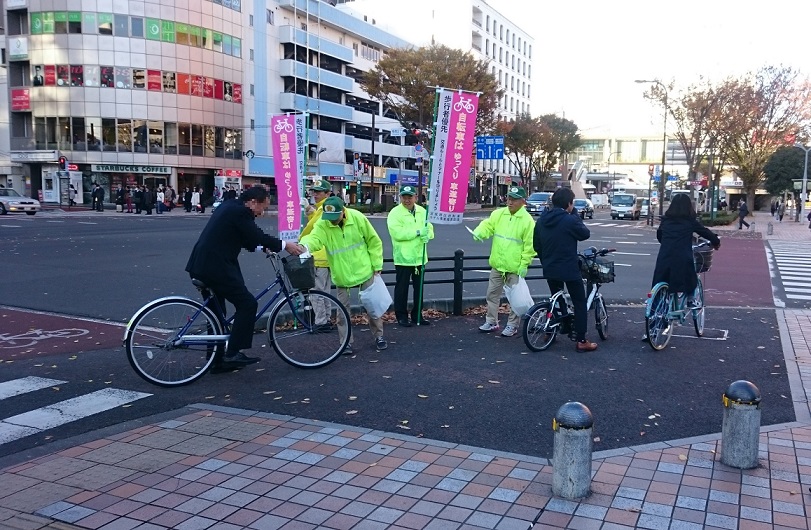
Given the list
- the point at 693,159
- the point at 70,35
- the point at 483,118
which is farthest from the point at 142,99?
the point at 693,159

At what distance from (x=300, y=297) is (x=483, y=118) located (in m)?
45.6

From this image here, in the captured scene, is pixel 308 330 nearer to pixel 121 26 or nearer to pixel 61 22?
pixel 121 26

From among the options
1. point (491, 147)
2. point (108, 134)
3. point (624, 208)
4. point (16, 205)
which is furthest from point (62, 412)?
point (624, 208)

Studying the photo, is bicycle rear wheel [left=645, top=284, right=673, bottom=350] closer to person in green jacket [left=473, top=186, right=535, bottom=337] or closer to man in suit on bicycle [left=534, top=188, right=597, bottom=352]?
man in suit on bicycle [left=534, top=188, right=597, bottom=352]

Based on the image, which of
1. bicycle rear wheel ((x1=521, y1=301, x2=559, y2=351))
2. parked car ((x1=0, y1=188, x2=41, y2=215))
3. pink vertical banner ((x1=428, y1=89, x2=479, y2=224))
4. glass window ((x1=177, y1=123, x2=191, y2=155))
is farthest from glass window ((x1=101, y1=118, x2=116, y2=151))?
bicycle rear wheel ((x1=521, y1=301, x2=559, y2=351))

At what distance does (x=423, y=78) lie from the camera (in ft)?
151

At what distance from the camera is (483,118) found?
50500mm

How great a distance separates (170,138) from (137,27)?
8279 mm

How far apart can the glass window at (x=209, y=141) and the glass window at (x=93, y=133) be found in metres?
7.93

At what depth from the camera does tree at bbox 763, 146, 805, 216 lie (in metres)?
64.6

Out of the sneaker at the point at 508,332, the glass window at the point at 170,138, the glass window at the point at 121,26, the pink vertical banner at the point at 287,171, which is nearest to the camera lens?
the sneaker at the point at 508,332

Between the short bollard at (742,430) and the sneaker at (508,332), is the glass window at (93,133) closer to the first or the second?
the sneaker at (508,332)

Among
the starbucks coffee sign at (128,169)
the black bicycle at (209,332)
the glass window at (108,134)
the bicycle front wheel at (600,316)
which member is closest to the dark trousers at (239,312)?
the black bicycle at (209,332)

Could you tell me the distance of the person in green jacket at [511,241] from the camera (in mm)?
8078
